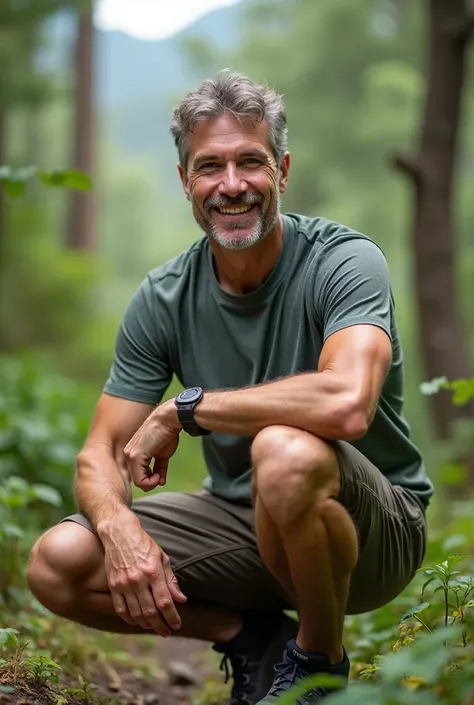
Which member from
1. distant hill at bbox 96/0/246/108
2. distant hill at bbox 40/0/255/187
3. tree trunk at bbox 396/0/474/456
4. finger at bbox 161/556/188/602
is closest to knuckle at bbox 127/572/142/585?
finger at bbox 161/556/188/602

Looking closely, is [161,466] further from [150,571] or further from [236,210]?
[236,210]

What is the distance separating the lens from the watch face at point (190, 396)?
253 centimetres

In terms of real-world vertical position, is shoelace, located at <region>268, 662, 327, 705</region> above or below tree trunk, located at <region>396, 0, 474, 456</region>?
below

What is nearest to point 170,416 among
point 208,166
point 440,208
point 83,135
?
point 208,166

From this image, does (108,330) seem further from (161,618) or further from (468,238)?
(161,618)

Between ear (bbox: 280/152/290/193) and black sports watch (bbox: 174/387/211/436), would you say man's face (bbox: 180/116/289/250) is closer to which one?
ear (bbox: 280/152/290/193)

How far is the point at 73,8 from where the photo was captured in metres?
9.27

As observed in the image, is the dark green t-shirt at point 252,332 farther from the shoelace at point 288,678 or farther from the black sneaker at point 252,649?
the shoelace at point 288,678

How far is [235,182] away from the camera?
2.85 m

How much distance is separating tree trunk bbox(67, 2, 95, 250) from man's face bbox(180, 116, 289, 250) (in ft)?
39.2

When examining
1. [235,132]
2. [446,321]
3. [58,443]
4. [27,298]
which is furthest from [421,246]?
[27,298]

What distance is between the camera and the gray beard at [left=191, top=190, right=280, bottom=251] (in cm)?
285

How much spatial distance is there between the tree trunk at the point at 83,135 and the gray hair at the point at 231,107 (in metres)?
11.8

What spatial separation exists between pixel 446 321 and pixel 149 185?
119 feet
